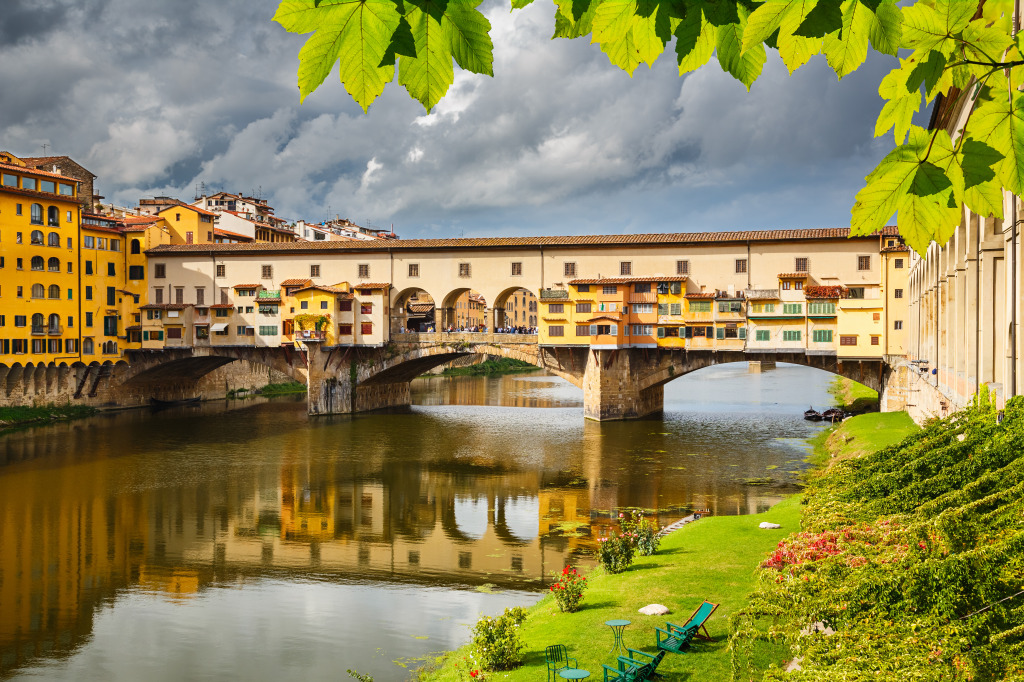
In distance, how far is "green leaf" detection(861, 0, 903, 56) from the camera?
1921 millimetres

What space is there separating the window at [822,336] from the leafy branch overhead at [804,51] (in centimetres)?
4097

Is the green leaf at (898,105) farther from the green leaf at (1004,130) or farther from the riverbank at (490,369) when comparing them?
the riverbank at (490,369)

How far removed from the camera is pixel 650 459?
3316cm

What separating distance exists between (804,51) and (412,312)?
263 feet

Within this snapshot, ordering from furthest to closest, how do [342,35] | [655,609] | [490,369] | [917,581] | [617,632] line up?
[490,369] < [655,609] < [617,632] < [917,581] < [342,35]

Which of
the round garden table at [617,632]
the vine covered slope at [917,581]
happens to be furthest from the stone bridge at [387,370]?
the vine covered slope at [917,581]

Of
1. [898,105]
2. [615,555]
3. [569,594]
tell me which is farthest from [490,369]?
[898,105]

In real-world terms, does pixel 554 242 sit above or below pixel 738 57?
above

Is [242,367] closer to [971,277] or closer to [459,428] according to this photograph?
[459,428]

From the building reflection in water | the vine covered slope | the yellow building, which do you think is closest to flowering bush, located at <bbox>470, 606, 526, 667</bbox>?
the vine covered slope

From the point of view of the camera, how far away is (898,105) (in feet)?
7.39

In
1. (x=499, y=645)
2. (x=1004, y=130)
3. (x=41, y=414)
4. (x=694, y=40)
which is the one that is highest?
(x=694, y=40)

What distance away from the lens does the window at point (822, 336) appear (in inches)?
1596

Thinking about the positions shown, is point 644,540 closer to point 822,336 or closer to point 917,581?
point 917,581
